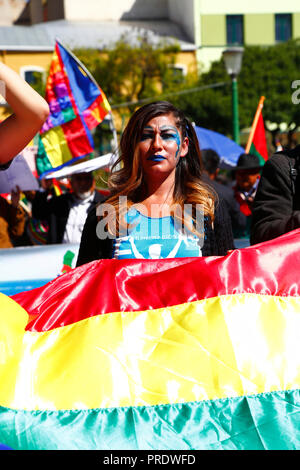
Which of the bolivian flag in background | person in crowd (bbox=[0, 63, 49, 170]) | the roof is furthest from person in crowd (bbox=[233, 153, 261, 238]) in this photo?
the roof

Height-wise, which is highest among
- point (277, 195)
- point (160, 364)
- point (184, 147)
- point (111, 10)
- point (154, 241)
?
point (184, 147)

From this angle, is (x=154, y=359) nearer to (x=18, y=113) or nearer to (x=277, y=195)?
(x=18, y=113)

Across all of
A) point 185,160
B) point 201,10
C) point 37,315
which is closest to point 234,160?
point 185,160

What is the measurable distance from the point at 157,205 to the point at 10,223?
3463 mm

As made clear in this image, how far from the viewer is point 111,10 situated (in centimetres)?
4203

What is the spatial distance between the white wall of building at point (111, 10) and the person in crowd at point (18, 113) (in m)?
39.9

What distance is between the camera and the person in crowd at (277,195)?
3186mm

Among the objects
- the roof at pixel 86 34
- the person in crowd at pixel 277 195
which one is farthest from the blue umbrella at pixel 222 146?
the roof at pixel 86 34

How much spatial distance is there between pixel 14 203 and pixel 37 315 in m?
4.17

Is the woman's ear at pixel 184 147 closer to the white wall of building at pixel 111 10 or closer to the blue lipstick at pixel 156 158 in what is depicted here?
the blue lipstick at pixel 156 158

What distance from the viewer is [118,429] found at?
7.81 feet

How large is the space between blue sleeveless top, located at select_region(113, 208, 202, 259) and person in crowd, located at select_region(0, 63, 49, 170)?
103 cm

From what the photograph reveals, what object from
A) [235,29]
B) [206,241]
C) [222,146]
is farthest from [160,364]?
[235,29]

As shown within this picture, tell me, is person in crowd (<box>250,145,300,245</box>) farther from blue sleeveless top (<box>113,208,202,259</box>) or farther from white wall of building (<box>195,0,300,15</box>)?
white wall of building (<box>195,0,300,15</box>)
